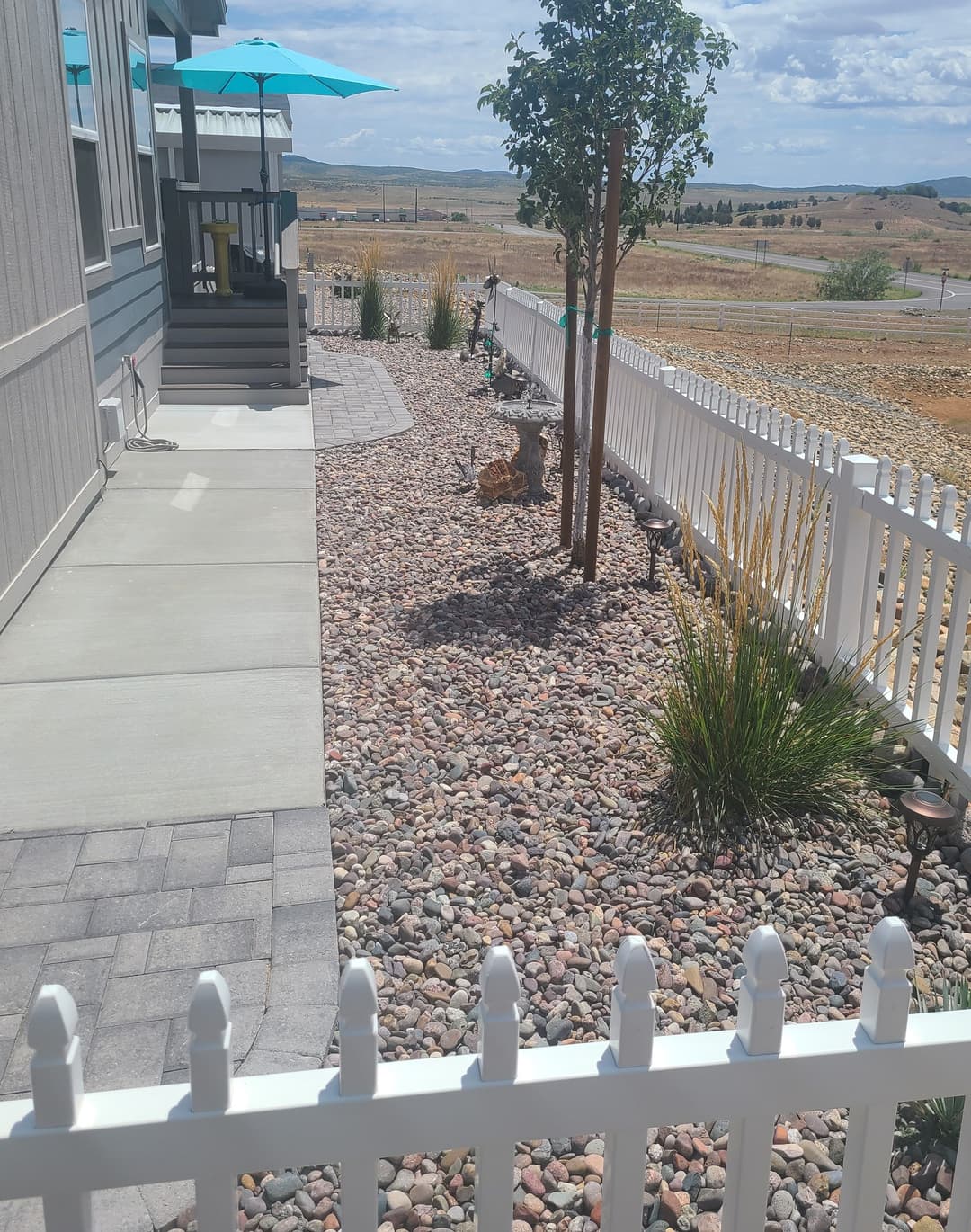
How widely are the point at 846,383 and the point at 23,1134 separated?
16.3 metres

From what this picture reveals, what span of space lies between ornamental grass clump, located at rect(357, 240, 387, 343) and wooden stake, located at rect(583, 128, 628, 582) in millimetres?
11054

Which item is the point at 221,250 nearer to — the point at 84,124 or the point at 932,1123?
the point at 84,124

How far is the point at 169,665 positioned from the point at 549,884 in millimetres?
2296

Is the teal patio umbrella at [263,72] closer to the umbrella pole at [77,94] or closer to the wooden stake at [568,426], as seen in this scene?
the umbrella pole at [77,94]

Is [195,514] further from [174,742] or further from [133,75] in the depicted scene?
[133,75]

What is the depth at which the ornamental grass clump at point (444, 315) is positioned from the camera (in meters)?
15.6

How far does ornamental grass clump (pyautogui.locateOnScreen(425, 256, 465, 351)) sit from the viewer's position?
15625 millimetres

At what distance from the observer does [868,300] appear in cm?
3928

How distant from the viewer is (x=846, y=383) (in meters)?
16.1

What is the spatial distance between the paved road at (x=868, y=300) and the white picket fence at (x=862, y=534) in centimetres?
638

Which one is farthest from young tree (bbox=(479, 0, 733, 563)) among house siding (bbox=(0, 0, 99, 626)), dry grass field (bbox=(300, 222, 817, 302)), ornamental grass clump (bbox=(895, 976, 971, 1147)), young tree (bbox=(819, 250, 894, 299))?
young tree (bbox=(819, 250, 894, 299))

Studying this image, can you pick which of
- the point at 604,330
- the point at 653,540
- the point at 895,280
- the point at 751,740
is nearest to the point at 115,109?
the point at 604,330

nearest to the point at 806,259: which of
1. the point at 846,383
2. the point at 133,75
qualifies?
the point at 846,383

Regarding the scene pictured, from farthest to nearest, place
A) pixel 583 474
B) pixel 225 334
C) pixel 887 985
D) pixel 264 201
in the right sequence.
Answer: pixel 264 201
pixel 225 334
pixel 583 474
pixel 887 985
